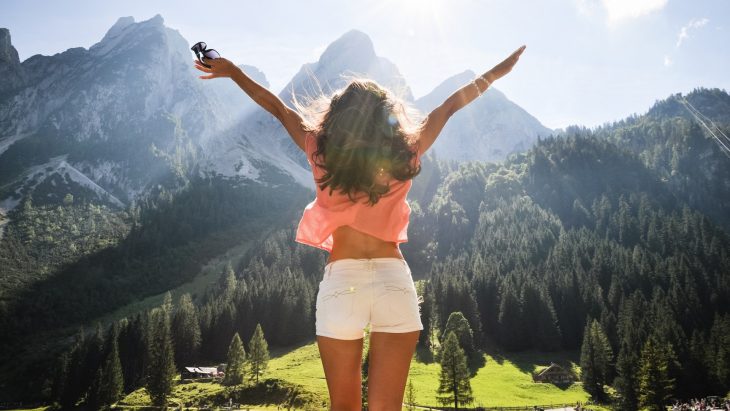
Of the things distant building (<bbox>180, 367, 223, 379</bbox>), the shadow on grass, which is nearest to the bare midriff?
the shadow on grass

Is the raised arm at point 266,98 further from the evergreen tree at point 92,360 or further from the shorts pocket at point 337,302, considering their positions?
the evergreen tree at point 92,360

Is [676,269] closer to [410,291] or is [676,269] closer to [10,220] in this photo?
[410,291]

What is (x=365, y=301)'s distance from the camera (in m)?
3.22

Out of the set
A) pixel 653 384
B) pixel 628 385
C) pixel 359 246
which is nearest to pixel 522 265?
pixel 628 385

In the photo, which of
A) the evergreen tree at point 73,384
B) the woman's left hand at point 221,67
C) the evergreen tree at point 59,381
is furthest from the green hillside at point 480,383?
the woman's left hand at point 221,67

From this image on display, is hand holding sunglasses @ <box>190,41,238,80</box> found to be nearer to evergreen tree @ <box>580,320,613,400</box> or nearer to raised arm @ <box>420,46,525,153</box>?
raised arm @ <box>420,46,525,153</box>

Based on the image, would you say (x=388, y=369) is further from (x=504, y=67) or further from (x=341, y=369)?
(x=504, y=67)

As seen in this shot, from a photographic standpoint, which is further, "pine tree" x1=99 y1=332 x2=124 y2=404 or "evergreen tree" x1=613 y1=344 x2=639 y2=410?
"pine tree" x1=99 y1=332 x2=124 y2=404

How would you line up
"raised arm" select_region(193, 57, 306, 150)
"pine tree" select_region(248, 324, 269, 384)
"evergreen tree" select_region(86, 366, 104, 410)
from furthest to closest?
"pine tree" select_region(248, 324, 269, 384) < "evergreen tree" select_region(86, 366, 104, 410) < "raised arm" select_region(193, 57, 306, 150)

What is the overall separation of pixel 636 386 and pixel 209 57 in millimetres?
67101

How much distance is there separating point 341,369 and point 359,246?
90cm

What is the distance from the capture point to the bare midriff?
342cm

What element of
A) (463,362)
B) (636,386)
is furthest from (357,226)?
(636,386)

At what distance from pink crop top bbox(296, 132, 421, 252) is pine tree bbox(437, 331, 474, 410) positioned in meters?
57.1
